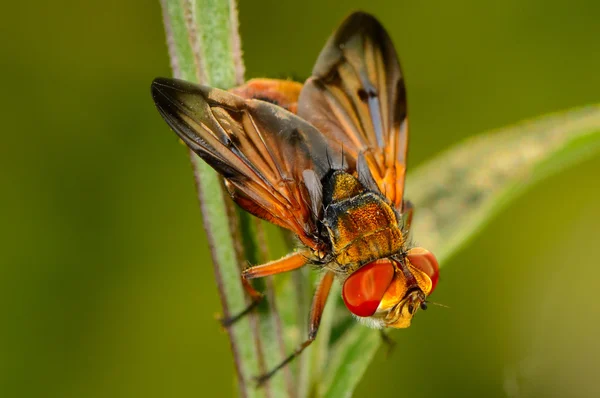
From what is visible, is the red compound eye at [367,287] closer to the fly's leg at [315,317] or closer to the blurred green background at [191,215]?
the fly's leg at [315,317]

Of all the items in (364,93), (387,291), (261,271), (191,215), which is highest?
(364,93)

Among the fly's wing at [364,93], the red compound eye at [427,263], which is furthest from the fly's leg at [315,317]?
the fly's wing at [364,93]

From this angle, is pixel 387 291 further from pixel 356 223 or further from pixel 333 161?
pixel 333 161

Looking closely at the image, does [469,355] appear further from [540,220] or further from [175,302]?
[175,302]

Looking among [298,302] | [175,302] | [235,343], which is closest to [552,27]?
[175,302]

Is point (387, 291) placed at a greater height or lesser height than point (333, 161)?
lesser

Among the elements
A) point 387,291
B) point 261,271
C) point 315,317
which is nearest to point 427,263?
point 387,291

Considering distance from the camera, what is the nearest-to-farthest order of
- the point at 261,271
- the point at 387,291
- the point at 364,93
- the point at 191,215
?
the point at 261,271
the point at 387,291
the point at 364,93
the point at 191,215
